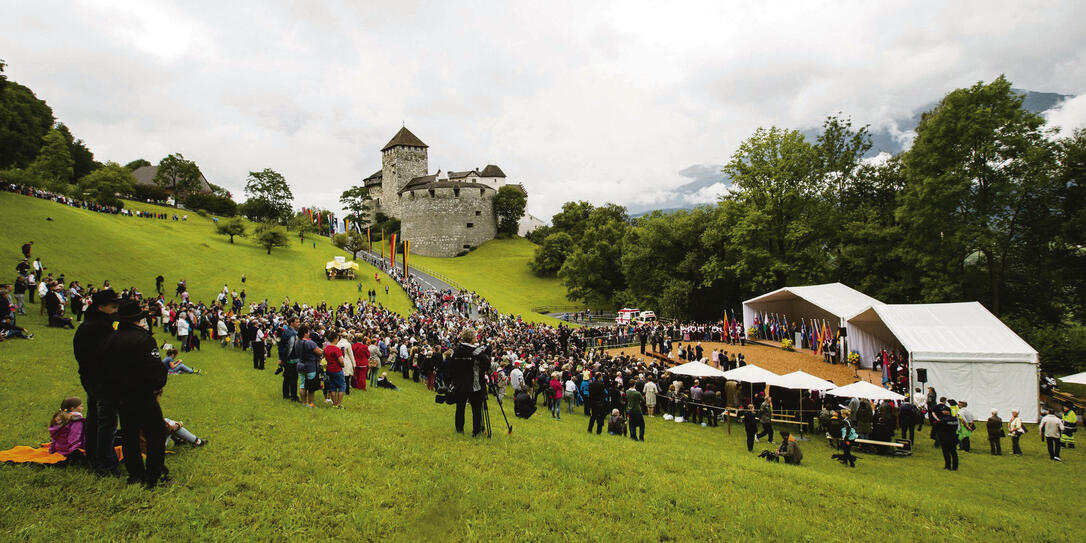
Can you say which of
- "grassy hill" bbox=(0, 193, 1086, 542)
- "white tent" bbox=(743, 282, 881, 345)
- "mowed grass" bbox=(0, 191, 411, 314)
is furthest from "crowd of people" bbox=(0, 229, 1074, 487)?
"white tent" bbox=(743, 282, 881, 345)

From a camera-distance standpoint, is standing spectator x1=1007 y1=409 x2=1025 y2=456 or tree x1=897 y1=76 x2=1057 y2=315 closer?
standing spectator x1=1007 y1=409 x2=1025 y2=456

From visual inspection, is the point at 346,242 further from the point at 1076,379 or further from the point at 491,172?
the point at 1076,379

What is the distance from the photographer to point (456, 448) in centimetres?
659

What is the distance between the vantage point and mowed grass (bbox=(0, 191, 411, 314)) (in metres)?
27.7

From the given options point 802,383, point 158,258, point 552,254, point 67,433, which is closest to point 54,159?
point 158,258

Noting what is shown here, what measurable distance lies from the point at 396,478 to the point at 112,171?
7886 cm

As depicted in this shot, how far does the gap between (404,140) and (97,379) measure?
9057 centimetres

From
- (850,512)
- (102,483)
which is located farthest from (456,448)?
(850,512)

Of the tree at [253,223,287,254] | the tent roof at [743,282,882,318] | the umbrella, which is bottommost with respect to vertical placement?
the umbrella

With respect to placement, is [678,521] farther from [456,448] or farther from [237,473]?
[237,473]

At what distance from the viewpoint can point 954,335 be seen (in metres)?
16.5

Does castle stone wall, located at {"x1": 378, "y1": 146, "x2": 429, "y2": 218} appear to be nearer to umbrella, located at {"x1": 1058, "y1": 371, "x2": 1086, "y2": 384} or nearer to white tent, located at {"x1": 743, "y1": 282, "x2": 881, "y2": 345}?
white tent, located at {"x1": 743, "y1": 282, "x2": 881, "y2": 345}

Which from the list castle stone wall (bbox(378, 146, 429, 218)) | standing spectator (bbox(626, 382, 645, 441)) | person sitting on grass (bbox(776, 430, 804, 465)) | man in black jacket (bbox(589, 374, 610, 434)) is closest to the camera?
person sitting on grass (bbox(776, 430, 804, 465))

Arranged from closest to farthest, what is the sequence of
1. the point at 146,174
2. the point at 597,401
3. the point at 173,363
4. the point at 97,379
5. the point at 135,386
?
1. the point at 135,386
2. the point at 97,379
3. the point at 173,363
4. the point at 597,401
5. the point at 146,174
